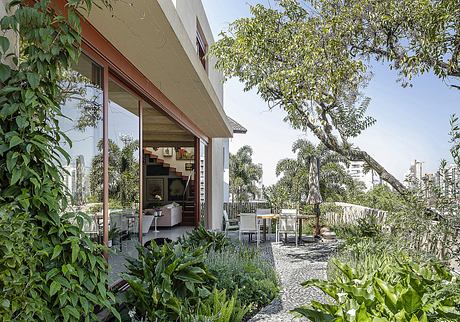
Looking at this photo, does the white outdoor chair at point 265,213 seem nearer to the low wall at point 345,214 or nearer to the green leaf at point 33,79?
the low wall at point 345,214

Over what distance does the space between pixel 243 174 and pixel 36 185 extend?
21603 mm

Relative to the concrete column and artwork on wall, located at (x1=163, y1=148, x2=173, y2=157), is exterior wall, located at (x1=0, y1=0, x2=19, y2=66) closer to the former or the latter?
the concrete column

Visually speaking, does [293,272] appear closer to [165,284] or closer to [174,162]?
[165,284]

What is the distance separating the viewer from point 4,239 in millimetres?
1949

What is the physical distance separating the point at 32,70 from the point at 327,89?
660 cm

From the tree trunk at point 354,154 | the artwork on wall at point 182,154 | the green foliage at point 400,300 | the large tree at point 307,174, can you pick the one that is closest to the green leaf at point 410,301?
the green foliage at point 400,300

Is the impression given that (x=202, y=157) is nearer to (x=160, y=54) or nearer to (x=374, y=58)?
(x=374, y=58)

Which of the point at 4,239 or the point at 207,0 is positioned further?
the point at 207,0

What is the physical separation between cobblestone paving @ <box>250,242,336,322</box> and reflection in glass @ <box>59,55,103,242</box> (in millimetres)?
2361

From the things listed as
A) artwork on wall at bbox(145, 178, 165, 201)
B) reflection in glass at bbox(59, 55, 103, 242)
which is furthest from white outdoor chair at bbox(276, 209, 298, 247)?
reflection in glass at bbox(59, 55, 103, 242)

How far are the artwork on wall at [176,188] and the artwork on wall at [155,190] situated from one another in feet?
1.02

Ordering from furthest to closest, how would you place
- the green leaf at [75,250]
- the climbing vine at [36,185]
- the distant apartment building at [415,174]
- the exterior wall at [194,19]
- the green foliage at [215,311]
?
the exterior wall at [194,19], the distant apartment building at [415,174], the green foliage at [215,311], the green leaf at [75,250], the climbing vine at [36,185]

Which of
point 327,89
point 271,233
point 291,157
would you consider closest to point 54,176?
point 327,89

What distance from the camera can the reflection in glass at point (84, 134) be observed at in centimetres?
339
